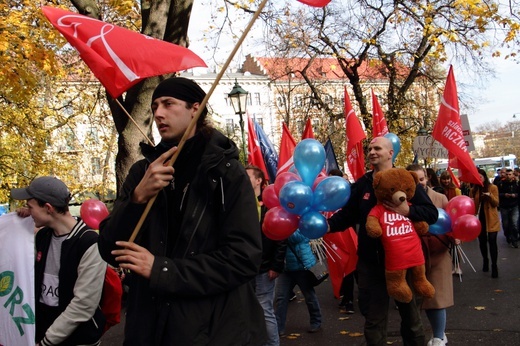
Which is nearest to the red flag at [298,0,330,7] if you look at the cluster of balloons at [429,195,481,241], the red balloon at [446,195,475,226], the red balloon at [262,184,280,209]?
the red balloon at [262,184,280,209]

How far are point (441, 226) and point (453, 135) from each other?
2.45 metres

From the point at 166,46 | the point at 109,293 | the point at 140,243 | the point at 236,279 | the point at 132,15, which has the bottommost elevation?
the point at 109,293

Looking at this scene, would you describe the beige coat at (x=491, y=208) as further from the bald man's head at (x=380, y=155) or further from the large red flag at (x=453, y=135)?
the bald man's head at (x=380, y=155)

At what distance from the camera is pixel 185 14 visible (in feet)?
26.9

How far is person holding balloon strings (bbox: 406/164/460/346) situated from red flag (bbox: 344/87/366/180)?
3.27 m

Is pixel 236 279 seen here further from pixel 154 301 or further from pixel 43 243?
pixel 43 243

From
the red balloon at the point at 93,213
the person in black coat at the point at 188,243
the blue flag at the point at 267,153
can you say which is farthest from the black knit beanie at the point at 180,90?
the blue flag at the point at 267,153

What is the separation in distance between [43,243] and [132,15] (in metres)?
10.3

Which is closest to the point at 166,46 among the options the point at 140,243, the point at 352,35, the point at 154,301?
the point at 140,243

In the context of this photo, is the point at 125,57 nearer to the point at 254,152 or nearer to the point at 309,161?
the point at 309,161

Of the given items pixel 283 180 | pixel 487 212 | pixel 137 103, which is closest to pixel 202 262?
pixel 283 180

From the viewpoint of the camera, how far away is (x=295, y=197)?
4691mm

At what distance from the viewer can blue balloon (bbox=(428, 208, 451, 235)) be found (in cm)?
514

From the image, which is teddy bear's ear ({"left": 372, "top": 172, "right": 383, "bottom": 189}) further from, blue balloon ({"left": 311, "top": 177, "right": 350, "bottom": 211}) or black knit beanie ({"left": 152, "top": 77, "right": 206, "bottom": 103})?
black knit beanie ({"left": 152, "top": 77, "right": 206, "bottom": 103})
